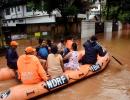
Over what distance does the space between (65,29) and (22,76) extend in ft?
64.3

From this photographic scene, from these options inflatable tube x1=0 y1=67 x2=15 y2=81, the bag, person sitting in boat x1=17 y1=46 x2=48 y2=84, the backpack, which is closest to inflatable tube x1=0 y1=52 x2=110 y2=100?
the bag

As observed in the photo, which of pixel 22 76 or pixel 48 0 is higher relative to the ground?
pixel 48 0

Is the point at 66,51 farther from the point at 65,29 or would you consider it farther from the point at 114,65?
the point at 65,29

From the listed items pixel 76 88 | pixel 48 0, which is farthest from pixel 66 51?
pixel 48 0

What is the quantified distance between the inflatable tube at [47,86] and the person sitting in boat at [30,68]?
21cm

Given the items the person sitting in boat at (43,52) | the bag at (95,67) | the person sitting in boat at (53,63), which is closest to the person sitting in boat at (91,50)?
the bag at (95,67)

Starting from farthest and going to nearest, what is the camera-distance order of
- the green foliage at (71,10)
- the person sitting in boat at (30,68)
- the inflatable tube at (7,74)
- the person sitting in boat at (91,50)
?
the green foliage at (71,10) < the person sitting in boat at (91,50) < the inflatable tube at (7,74) < the person sitting in boat at (30,68)

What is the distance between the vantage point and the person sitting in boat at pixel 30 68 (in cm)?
822

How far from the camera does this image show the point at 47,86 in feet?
27.7

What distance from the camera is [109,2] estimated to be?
98.2 feet

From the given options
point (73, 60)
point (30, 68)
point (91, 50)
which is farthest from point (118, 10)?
point (30, 68)

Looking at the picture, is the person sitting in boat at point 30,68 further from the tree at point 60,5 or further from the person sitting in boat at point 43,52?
the tree at point 60,5

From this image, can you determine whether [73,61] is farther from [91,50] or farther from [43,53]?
[43,53]

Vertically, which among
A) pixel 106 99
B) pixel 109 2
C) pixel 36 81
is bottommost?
pixel 106 99
